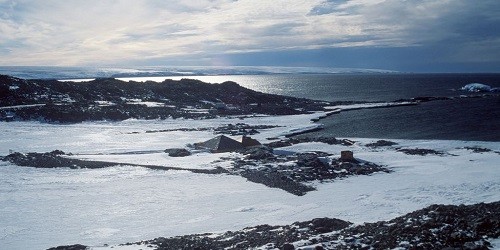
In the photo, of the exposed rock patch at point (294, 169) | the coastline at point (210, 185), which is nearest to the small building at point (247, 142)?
the coastline at point (210, 185)

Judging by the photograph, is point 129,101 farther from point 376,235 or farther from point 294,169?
point 376,235

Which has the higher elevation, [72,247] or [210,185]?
[72,247]

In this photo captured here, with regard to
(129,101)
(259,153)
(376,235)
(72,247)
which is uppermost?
(129,101)

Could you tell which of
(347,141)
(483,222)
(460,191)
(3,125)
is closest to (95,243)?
(483,222)

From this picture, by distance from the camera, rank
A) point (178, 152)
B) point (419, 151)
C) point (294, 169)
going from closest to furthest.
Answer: point (294, 169) → point (419, 151) → point (178, 152)

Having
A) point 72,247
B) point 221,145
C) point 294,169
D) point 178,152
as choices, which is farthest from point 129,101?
point 72,247

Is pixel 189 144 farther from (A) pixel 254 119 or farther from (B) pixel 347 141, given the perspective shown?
(A) pixel 254 119
